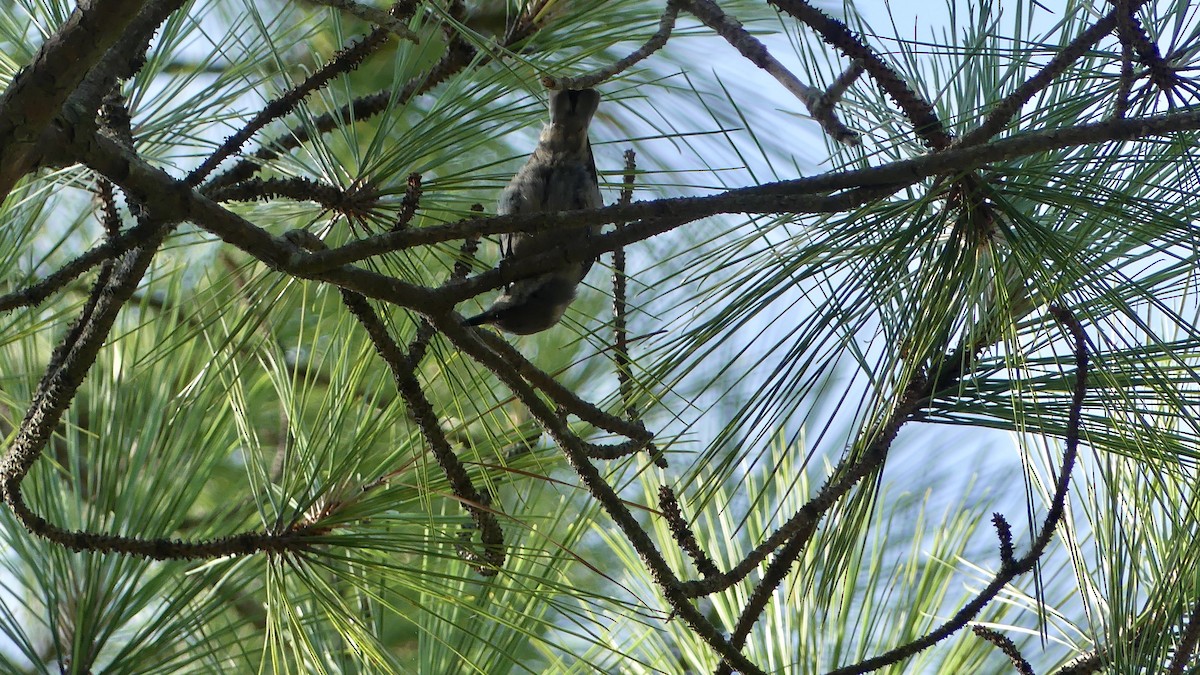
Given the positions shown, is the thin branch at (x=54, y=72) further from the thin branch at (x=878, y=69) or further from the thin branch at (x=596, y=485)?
the thin branch at (x=878, y=69)

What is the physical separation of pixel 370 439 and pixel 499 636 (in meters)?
0.41

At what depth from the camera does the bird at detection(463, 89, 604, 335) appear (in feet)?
5.03

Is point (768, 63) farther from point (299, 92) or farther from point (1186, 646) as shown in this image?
point (1186, 646)

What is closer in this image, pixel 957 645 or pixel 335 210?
pixel 335 210

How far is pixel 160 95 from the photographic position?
1.42m

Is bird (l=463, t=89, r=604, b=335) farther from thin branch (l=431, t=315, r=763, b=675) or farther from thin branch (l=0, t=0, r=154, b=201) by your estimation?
thin branch (l=0, t=0, r=154, b=201)

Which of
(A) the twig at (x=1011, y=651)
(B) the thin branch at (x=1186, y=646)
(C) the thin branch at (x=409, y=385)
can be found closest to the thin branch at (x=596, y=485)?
(C) the thin branch at (x=409, y=385)

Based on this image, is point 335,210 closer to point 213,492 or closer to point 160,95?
point 160,95

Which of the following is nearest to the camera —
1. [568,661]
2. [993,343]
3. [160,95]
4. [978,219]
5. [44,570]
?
[978,219]

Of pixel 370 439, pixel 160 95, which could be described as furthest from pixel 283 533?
pixel 160 95

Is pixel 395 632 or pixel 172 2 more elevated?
pixel 172 2

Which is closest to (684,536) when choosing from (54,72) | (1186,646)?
(1186,646)

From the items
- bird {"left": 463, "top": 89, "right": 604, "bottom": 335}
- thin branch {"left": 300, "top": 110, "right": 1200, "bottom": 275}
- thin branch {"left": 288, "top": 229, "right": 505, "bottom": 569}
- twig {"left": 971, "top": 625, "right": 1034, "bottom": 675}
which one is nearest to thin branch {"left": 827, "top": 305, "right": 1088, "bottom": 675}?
twig {"left": 971, "top": 625, "right": 1034, "bottom": 675}

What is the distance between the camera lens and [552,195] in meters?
1.60
